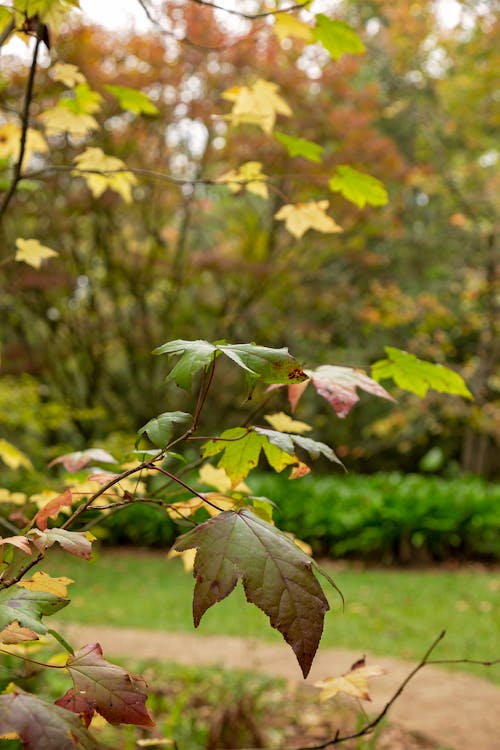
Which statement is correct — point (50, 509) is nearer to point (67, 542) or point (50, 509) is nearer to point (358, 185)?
point (67, 542)

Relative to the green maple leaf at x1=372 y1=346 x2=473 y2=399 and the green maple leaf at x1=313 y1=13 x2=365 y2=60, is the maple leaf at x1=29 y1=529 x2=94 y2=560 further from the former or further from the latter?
the green maple leaf at x1=313 y1=13 x2=365 y2=60

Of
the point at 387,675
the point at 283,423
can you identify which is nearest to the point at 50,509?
the point at 283,423

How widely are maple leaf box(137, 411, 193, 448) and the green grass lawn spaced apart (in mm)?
4047

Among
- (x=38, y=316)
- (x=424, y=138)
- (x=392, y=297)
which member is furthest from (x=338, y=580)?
(x=424, y=138)

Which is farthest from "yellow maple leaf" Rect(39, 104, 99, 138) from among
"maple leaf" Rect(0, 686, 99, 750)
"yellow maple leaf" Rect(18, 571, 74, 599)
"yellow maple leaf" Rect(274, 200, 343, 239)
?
"maple leaf" Rect(0, 686, 99, 750)

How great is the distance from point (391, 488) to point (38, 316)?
537 centimetres

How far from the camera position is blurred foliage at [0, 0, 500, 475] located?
8633 mm

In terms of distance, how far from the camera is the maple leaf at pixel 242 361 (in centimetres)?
81

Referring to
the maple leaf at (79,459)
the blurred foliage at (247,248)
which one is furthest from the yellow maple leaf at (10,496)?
the blurred foliage at (247,248)

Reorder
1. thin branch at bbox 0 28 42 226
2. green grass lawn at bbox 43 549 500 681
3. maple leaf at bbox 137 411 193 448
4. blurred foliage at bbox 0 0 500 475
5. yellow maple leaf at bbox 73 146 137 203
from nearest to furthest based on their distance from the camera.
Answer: maple leaf at bbox 137 411 193 448 → thin branch at bbox 0 28 42 226 → yellow maple leaf at bbox 73 146 137 203 → green grass lawn at bbox 43 549 500 681 → blurred foliage at bbox 0 0 500 475

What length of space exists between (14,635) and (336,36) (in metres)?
1.29

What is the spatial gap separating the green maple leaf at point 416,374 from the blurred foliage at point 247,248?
631 centimetres

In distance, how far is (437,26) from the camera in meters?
9.59

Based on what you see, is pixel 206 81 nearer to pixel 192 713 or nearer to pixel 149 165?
pixel 149 165
